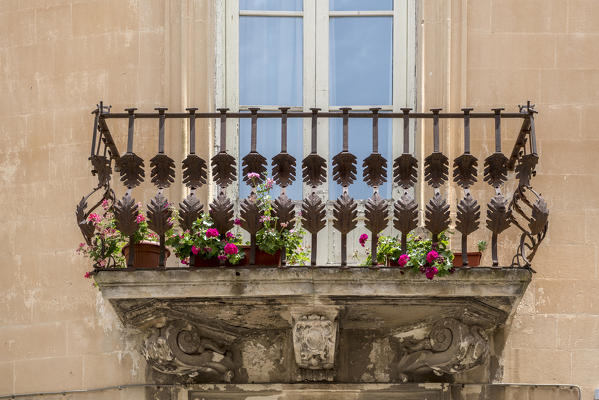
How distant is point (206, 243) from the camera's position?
430 inches

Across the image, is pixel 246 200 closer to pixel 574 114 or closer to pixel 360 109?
pixel 360 109

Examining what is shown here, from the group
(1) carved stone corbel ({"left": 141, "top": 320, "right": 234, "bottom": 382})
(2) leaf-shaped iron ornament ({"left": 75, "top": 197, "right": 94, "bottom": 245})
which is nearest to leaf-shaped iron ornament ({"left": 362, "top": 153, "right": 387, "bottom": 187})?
(1) carved stone corbel ({"left": 141, "top": 320, "right": 234, "bottom": 382})

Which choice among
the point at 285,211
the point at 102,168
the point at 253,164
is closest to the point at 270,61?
the point at 253,164

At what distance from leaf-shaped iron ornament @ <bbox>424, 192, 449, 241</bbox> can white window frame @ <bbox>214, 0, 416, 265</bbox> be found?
1.20 meters

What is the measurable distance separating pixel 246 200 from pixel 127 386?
1.65 metres

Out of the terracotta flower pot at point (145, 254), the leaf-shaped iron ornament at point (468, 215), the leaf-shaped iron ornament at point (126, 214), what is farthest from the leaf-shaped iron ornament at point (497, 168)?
the leaf-shaped iron ornament at point (126, 214)

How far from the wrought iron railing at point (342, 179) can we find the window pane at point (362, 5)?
127 centimetres

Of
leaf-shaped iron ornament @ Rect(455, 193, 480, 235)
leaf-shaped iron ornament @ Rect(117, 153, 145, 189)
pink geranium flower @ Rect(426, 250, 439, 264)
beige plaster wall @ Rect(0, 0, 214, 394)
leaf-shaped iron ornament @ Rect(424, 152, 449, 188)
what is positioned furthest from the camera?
beige plaster wall @ Rect(0, 0, 214, 394)

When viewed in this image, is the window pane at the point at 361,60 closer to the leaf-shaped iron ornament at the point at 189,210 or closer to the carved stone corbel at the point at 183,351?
the leaf-shaped iron ornament at the point at 189,210

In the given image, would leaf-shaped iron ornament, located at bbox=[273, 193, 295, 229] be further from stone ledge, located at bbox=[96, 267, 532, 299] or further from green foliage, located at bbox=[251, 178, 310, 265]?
stone ledge, located at bbox=[96, 267, 532, 299]

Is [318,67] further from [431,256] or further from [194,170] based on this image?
[431,256]

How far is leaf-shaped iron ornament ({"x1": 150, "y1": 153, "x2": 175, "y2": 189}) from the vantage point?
36.4 ft

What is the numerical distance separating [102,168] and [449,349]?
245 centimetres

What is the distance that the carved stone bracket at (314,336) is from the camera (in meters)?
11.2
